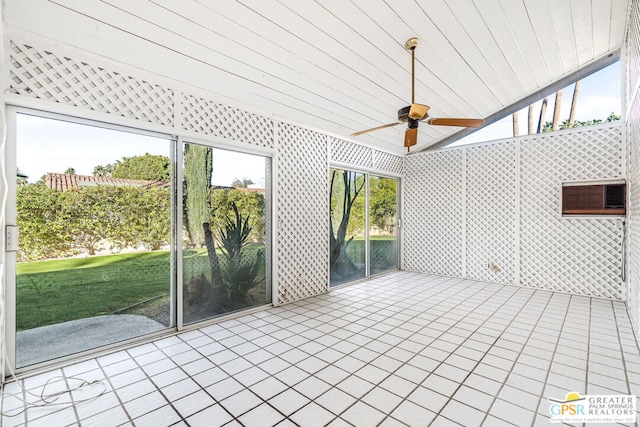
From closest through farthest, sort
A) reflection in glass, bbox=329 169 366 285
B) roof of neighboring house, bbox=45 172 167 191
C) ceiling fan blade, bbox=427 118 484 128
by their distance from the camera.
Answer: roof of neighboring house, bbox=45 172 167 191 < ceiling fan blade, bbox=427 118 484 128 < reflection in glass, bbox=329 169 366 285

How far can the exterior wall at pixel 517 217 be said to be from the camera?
4.06 meters

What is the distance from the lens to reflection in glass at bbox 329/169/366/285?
15.8 feet

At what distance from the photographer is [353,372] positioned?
223 cm

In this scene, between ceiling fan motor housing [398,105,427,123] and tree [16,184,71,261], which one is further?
ceiling fan motor housing [398,105,427,123]

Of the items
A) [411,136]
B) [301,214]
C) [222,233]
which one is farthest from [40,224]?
[411,136]

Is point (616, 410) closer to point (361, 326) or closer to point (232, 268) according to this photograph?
point (361, 326)

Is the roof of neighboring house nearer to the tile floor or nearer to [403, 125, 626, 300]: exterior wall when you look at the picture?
the tile floor

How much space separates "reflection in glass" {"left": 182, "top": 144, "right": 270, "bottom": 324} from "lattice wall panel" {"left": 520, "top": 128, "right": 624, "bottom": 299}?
4.21 meters

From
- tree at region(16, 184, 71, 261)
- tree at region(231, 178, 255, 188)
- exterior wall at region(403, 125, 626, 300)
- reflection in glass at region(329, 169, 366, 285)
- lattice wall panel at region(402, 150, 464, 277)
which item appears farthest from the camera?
lattice wall panel at region(402, 150, 464, 277)

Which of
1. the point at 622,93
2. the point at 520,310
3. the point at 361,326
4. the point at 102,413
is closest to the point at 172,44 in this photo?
the point at 102,413

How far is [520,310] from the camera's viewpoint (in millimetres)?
3605

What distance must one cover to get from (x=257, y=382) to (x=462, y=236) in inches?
180

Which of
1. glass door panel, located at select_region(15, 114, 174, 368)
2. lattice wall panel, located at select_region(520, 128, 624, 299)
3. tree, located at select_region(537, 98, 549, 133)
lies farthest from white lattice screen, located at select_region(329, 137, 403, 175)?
glass door panel, located at select_region(15, 114, 174, 368)

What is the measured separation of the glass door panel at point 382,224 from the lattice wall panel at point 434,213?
0.26 meters
